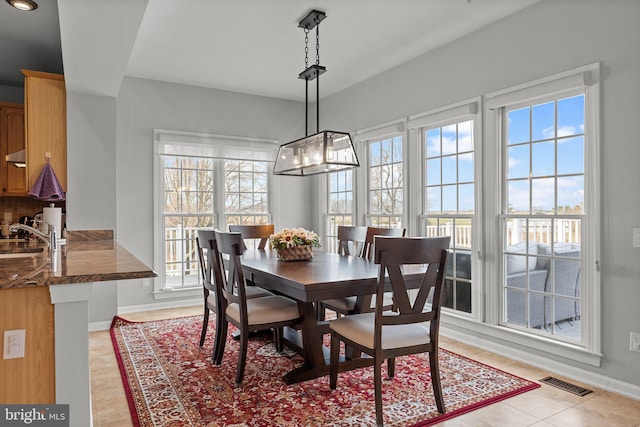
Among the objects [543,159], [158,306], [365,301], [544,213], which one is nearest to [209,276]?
[365,301]

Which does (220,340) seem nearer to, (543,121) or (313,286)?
(313,286)

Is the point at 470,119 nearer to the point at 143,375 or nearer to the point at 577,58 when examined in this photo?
the point at 577,58

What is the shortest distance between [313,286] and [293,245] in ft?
3.24

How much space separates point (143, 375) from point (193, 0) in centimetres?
275

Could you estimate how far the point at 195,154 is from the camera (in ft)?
17.0

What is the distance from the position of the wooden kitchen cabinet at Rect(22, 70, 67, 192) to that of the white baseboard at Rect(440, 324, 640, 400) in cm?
406

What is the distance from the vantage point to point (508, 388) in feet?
9.00

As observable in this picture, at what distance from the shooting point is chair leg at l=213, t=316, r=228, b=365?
3100 mm

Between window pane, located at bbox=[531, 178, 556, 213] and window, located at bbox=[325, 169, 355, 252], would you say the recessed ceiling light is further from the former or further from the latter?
window pane, located at bbox=[531, 178, 556, 213]

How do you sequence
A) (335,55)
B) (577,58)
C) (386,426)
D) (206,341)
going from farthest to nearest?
(335,55)
(206,341)
(577,58)
(386,426)

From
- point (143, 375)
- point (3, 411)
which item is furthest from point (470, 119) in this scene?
point (3, 411)

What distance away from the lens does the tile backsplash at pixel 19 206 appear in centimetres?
477

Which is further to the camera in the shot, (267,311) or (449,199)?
(449,199)

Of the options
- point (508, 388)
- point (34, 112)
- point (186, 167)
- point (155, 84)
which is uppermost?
point (155, 84)
